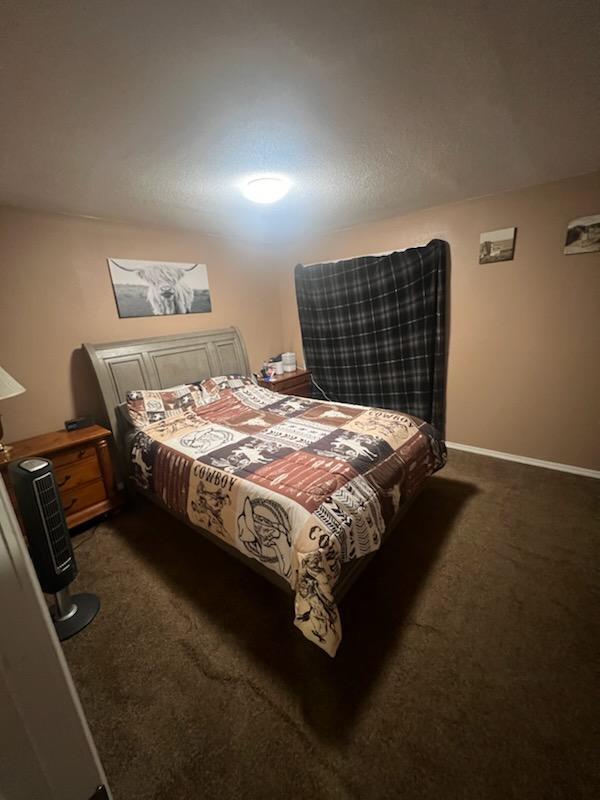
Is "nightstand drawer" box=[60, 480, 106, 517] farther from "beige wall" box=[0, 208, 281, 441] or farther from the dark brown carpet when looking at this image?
"beige wall" box=[0, 208, 281, 441]

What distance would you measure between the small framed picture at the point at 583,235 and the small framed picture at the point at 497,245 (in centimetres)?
36

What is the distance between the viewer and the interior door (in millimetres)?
371

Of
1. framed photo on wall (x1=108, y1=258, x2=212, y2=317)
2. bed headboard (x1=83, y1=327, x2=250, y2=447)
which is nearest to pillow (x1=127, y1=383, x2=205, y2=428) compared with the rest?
bed headboard (x1=83, y1=327, x2=250, y2=447)

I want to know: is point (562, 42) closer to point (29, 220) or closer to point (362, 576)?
point (362, 576)

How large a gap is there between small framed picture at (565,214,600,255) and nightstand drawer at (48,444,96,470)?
3.88 meters

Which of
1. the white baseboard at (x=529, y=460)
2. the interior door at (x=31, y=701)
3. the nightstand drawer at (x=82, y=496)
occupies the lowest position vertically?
the white baseboard at (x=529, y=460)

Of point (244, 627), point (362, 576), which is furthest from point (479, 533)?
point (244, 627)

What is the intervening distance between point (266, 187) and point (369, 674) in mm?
2772

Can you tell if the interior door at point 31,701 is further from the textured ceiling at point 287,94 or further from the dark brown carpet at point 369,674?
the textured ceiling at point 287,94

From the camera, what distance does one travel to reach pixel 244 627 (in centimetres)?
160

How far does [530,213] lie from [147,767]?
3879 millimetres

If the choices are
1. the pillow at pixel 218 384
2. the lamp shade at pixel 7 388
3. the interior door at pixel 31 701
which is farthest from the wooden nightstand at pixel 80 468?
the interior door at pixel 31 701

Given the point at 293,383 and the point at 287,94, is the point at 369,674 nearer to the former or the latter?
the point at 287,94

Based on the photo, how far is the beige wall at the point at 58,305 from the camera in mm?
2297
